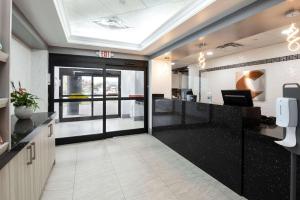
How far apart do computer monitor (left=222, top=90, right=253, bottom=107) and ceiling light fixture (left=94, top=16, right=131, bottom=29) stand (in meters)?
2.52

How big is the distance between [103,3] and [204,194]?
3.30m

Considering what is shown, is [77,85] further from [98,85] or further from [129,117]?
[129,117]

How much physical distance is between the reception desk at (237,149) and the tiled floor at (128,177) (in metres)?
0.22

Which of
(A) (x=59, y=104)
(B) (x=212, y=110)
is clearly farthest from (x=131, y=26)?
(A) (x=59, y=104)

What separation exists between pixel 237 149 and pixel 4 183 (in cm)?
260

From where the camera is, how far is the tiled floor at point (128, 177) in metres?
2.48

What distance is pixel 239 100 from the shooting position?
9.46 feet

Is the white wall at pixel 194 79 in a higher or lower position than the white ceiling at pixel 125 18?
lower

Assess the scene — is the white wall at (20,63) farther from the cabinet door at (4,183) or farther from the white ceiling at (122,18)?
the cabinet door at (4,183)

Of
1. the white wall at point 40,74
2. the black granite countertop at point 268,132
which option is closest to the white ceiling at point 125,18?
the white wall at point 40,74

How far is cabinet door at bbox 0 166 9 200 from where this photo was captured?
120 centimetres

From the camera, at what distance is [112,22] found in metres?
3.74

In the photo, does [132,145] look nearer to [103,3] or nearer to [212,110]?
[212,110]

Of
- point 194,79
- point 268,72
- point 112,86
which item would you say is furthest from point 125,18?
point 194,79
